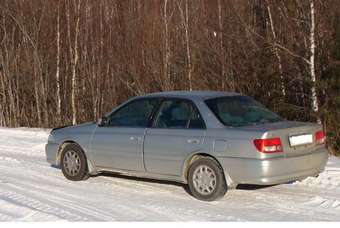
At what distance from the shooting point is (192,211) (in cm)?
729

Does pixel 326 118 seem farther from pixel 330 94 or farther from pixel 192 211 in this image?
pixel 192 211

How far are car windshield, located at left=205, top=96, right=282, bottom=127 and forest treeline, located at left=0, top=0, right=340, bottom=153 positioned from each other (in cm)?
487

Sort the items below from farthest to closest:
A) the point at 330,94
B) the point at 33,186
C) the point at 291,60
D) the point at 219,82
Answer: the point at 219,82, the point at 291,60, the point at 330,94, the point at 33,186

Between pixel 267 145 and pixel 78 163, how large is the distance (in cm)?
336

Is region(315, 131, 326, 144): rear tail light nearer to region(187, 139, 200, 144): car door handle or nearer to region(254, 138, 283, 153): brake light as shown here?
region(254, 138, 283, 153): brake light

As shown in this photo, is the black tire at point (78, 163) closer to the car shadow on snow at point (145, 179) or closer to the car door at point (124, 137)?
the car door at point (124, 137)

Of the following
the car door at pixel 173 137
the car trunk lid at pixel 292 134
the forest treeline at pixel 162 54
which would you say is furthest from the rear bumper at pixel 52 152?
the forest treeline at pixel 162 54

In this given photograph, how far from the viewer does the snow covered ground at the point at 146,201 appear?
7.02 meters

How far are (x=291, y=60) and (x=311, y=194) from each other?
20.8 ft

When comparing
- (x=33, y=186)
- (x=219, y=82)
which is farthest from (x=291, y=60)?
(x=33, y=186)

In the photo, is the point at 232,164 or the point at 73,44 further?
the point at 73,44

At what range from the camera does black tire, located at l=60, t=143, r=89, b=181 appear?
9.52 meters

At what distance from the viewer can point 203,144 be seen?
26.0 feet

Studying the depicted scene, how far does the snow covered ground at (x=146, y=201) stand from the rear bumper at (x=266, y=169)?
32 cm
